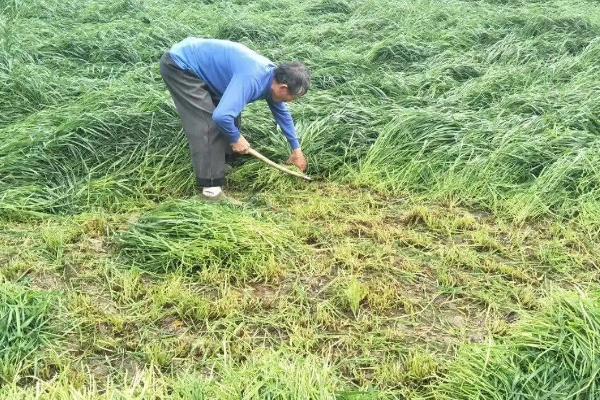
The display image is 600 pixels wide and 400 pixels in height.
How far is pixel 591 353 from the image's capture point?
2387 millimetres

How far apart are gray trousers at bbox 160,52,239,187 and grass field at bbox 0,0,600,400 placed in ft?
0.80

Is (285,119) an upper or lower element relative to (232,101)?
lower

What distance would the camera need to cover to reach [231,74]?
4.02 m

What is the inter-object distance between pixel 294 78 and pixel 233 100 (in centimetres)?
38

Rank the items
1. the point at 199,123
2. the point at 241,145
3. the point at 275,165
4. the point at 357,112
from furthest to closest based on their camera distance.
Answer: the point at 357,112 → the point at 275,165 → the point at 199,123 → the point at 241,145

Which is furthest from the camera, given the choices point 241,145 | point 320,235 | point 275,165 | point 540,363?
point 275,165

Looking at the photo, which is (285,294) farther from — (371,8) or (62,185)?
(371,8)

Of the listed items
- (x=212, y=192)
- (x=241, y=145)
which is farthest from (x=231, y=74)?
(x=212, y=192)

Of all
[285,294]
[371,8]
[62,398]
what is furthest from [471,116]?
[371,8]

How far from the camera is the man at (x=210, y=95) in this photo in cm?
390

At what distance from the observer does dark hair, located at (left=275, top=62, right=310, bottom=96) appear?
146 inches

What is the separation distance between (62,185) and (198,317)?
172 centimetres

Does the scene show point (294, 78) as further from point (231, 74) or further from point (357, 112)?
point (357, 112)

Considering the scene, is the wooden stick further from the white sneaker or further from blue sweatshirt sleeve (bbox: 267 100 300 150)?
the white sneaker
